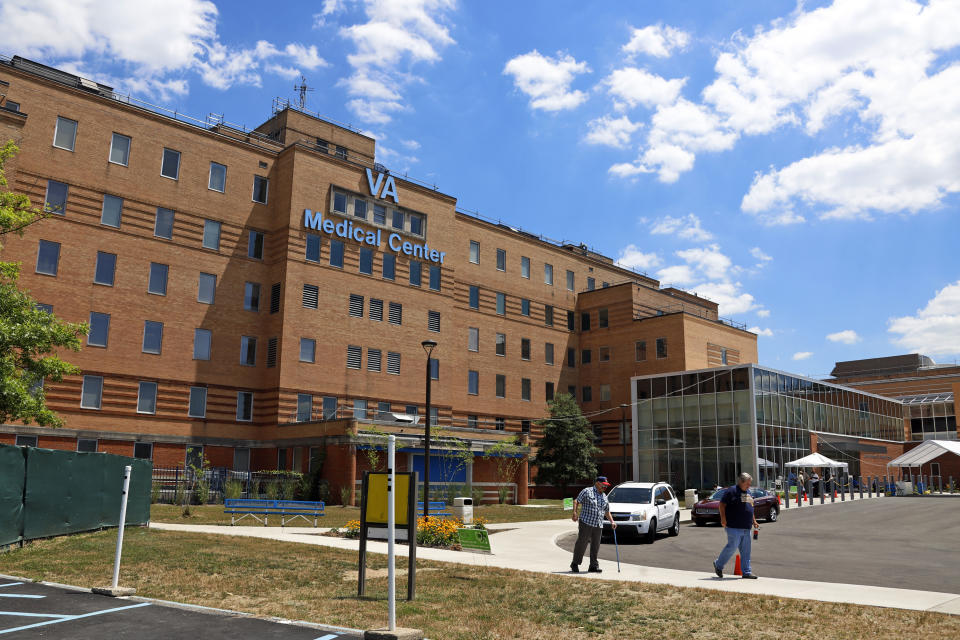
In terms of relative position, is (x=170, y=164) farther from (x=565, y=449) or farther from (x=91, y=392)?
(x=565, y=449)

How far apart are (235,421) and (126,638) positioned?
119ft

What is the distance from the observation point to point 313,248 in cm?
4594

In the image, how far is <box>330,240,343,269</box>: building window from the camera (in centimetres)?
4669

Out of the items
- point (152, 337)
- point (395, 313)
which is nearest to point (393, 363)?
point (395, 313)

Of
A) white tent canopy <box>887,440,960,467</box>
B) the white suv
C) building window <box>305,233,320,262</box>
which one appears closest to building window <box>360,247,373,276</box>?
building window <box>305,233,320,262</box>

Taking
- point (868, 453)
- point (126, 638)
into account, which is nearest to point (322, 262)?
point (126, 638)

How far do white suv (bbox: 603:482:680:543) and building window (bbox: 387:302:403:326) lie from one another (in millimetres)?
Answer: 25895

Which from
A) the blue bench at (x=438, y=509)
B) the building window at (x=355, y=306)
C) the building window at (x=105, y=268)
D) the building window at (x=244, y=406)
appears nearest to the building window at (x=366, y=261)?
the building window at (x=355, y=306)

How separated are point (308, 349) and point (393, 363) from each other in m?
6.13

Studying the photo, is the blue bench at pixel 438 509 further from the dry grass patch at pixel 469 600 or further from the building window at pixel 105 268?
the building window at pixel 105 268

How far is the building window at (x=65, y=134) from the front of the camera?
3859 cm

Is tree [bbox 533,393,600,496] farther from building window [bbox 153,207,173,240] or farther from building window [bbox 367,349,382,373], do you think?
building window [bbox 153,207,173,240]

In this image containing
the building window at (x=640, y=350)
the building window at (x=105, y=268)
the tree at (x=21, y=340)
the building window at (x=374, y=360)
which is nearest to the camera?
the tree at (x=21, y=340)

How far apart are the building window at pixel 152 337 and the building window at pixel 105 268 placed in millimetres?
2863
